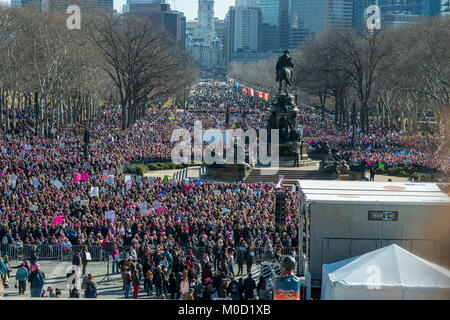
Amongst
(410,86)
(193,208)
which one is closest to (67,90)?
(410,86)

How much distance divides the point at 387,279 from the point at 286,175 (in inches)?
1280

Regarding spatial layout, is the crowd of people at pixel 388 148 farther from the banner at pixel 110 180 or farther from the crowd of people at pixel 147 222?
the banner at pixel 110 180

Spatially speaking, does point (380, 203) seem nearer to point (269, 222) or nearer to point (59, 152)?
point (269, 222)

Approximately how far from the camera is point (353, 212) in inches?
521

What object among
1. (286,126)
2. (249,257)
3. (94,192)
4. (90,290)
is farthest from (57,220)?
(286,126)

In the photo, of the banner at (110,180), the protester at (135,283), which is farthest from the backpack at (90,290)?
the banner at (110,180)

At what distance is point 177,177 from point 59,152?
7.74m

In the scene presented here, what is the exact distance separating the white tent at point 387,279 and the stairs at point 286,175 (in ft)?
99.4

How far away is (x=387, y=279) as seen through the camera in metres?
10.9

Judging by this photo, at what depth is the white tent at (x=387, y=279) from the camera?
34.5 ft

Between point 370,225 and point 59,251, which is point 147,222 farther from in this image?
point 370,225
